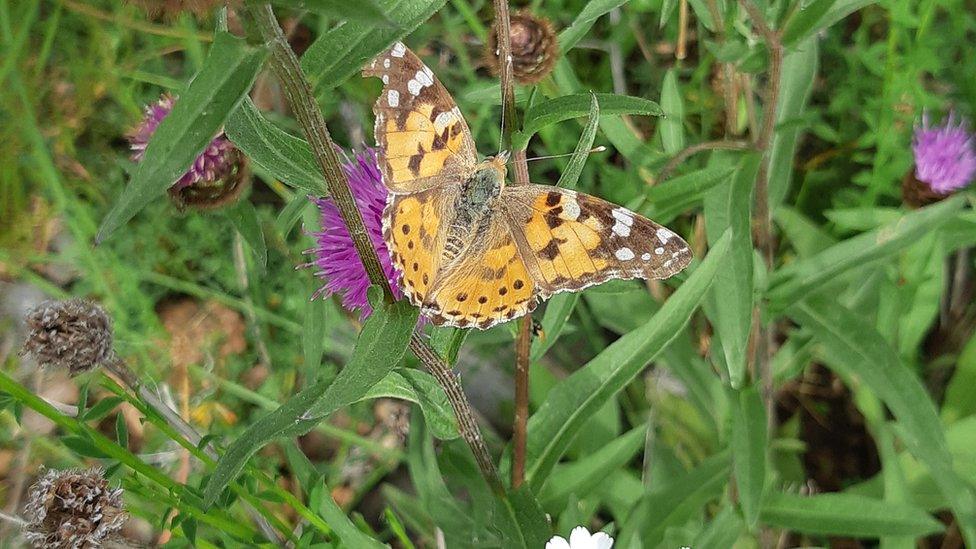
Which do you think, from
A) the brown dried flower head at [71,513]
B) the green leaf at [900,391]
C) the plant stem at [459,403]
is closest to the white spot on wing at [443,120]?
the plant stem at [459,403]

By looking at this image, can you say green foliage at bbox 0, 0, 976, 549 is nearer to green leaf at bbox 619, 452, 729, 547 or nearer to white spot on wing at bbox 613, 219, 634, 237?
green leaf at bbox 619, 452, 729, 547

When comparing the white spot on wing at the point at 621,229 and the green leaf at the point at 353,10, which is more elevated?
the green leaf at the point at 353,10

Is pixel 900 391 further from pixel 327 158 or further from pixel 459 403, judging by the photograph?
pixel 327 158

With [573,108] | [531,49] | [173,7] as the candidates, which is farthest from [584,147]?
[173,7]

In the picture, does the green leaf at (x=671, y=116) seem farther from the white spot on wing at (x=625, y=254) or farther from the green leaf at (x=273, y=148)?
the green leaf at (x=273, y=148)

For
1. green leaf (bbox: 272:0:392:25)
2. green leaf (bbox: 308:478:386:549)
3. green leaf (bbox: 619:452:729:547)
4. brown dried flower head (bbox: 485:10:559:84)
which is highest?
green leaf (bbox: 272:0:392:25)

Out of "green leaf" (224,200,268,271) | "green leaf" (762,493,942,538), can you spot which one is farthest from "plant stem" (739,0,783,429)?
"green leaf" (224,200,268,271)
